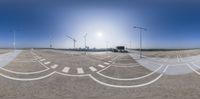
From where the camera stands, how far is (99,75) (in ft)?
15.2

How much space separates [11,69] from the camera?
14.3ft

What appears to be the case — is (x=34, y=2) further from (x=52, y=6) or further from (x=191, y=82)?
(x=191, y=82)

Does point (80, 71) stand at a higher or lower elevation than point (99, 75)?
higher

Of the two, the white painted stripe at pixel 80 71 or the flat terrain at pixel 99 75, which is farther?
the white painted stripe at pixel 80 71

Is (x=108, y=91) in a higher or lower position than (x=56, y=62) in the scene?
lower

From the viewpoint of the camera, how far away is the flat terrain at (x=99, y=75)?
392 cm

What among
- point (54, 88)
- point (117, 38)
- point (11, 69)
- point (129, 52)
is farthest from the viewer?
point (129, 52)

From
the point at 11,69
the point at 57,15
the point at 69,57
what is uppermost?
the point at 57,15

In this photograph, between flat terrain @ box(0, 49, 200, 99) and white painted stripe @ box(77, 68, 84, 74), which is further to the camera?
white painted stripe @ box(77, 68, 84, 74)

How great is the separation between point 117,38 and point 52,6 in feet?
6.58

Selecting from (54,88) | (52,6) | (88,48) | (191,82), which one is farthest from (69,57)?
(191,82)

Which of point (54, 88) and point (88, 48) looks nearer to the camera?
point (54, 88)

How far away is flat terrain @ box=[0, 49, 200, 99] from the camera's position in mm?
3920

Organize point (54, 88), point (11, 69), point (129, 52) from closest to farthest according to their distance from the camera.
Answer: point (54, 88) → point (11, 69) → point (129, 52)
